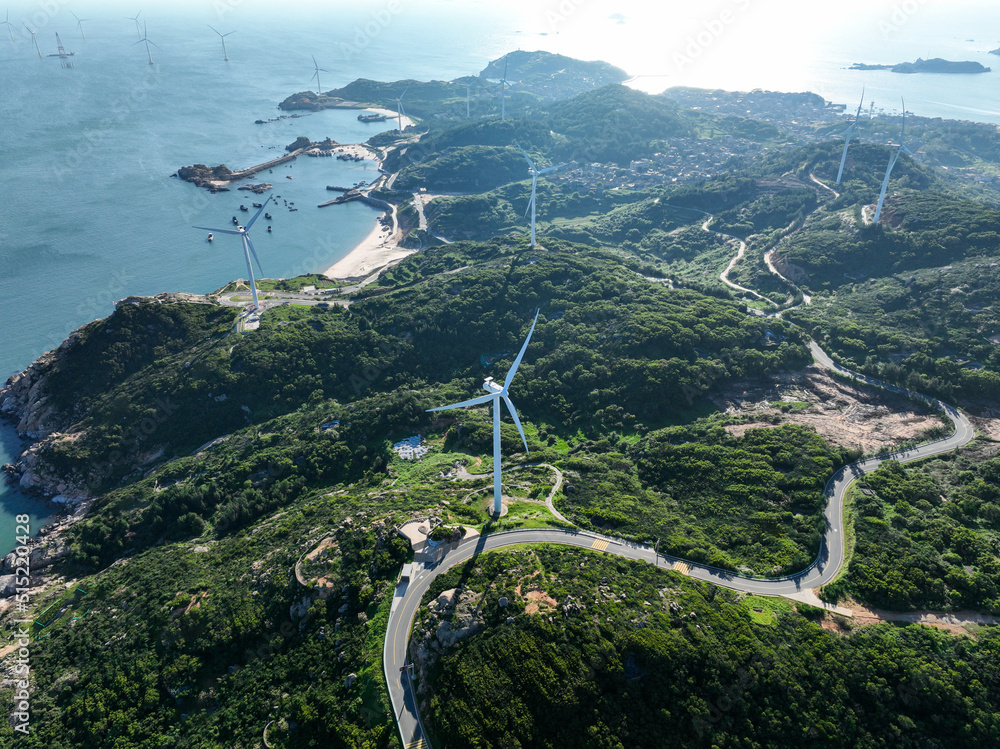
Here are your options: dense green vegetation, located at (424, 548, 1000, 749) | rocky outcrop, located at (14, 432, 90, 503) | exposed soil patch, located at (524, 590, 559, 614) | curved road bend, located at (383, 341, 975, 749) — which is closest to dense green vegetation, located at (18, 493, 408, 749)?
curved road bend, located at (383, 341, 975, 749)

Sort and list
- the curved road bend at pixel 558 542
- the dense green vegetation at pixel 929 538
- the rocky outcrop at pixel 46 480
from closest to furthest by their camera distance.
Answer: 1. the curved road bend at pixel 558 542
2. the dense green vegetation at pixel 929 538
3. the rocky outcrop at pixel 46 480

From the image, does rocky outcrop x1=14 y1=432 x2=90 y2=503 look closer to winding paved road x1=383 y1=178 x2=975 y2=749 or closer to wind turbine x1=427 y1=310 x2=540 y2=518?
wind turbine x1=427 y1=310 x2=540 y2=518

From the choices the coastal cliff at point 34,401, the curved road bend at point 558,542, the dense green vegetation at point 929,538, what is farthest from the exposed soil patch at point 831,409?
the coastal cliff at point 34,401

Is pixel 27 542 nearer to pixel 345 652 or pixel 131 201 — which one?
pixel 345 652

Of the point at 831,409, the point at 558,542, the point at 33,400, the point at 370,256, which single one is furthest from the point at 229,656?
the point at 370,256

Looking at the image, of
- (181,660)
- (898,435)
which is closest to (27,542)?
(181,660)

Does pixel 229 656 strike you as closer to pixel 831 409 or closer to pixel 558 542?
pixel 558 542

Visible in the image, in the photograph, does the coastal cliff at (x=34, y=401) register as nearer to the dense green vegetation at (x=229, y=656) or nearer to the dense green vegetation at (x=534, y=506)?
the dense green vegetation at (x=534, y=506)

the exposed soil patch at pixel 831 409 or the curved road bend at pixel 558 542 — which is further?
the exposed soil patch at pixel 831 409
